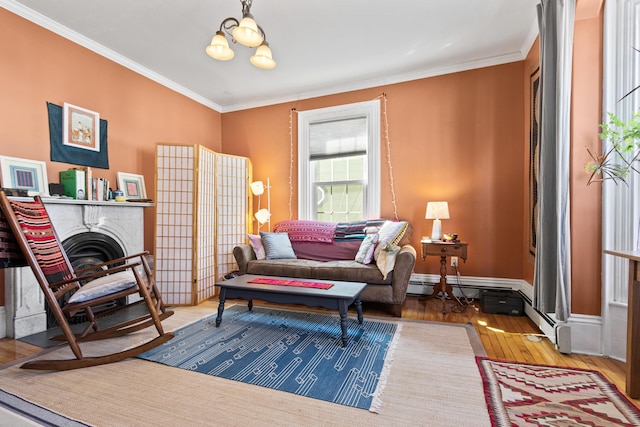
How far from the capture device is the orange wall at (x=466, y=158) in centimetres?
352

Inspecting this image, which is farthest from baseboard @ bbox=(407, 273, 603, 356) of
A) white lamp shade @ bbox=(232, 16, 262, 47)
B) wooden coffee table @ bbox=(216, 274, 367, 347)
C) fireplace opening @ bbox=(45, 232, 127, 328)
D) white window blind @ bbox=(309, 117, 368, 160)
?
fireplace opening @ bbox=(45, 232, 127, 328)

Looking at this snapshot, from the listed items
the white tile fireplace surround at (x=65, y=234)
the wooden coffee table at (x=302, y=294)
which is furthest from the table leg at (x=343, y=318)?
the white tile fireplace surround at (x=65, y=234)

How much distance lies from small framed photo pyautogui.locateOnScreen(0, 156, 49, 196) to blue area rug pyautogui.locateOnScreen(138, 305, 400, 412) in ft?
6.07

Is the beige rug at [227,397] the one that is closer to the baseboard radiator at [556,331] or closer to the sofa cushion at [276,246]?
the baseboard radiator at [556,331]

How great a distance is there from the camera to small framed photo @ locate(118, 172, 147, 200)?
137 inches

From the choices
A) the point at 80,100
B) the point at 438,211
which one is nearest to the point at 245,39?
the point at 80,100

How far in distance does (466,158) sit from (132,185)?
13.7 feet

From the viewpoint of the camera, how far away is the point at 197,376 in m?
1.86

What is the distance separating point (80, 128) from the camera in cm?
307

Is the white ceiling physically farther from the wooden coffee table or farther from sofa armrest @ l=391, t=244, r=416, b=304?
the wooden coffee table

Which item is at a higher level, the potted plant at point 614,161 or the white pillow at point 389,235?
the potted plant at point 614,161

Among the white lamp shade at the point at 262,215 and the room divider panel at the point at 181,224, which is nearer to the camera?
the room divider panel at the point at 181,224

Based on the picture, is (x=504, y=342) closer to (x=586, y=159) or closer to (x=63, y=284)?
(x=586, y=159)

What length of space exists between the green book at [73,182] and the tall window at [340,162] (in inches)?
104
